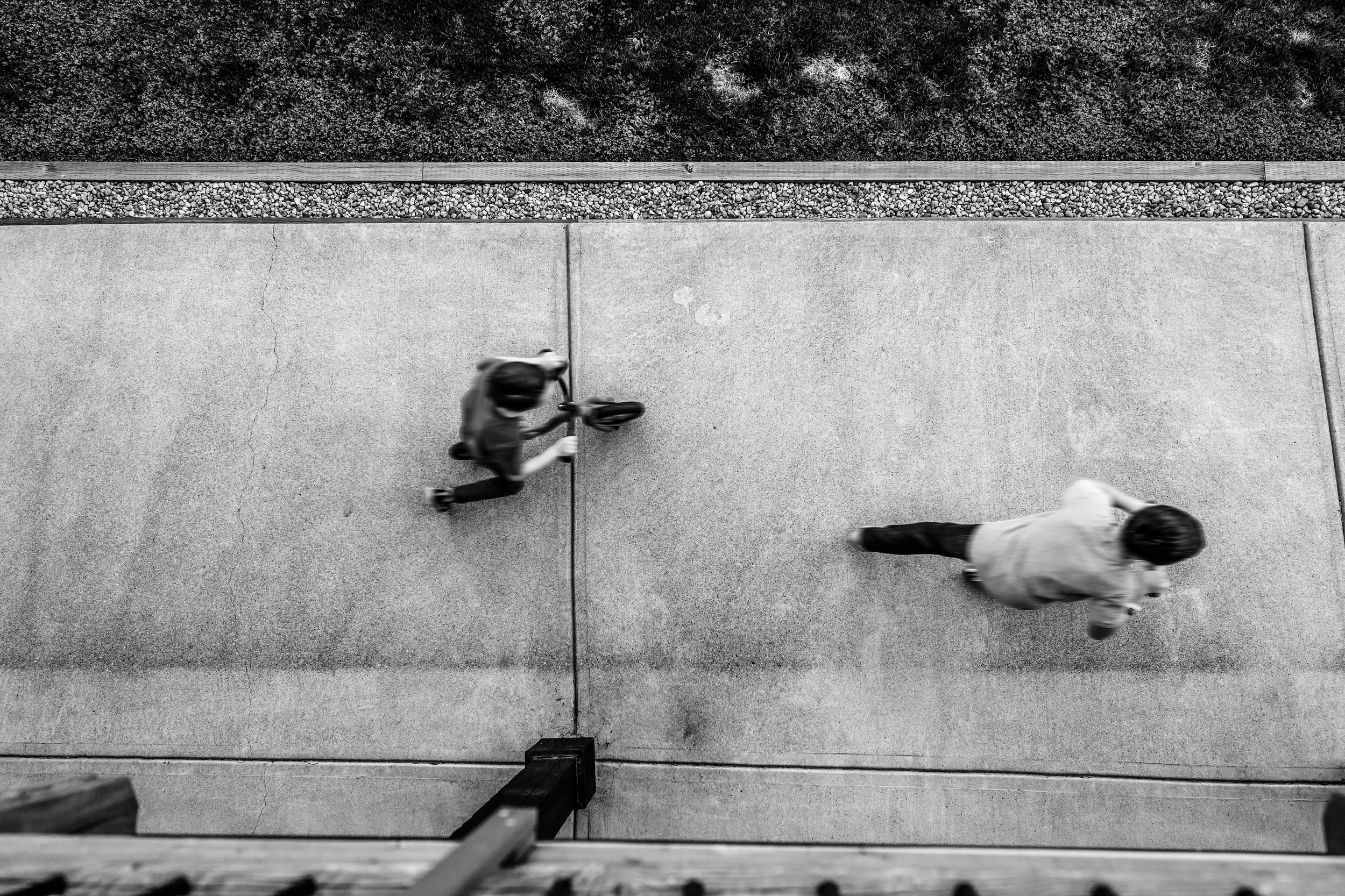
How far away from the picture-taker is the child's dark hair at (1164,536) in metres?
2.44

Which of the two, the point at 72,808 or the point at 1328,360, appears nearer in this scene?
the point at 72,808

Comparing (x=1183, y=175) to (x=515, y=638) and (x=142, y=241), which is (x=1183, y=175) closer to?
(x=515, y=638)

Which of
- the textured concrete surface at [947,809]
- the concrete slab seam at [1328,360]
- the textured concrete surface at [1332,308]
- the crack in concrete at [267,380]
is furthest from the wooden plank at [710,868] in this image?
the textured concrete surface at [1332,308]

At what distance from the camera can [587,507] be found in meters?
3.89

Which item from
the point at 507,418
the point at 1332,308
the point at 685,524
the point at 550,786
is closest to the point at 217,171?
the point at 507,418

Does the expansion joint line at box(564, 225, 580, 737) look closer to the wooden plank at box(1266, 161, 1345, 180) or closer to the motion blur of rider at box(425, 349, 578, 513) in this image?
the motion blur of rider at box(425, 349, 578, 513)

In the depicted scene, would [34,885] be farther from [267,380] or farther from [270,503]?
[267,380]

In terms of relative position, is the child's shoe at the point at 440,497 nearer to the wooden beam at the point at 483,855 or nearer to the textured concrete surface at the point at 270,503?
the textured concrete surface at the point at 270,503

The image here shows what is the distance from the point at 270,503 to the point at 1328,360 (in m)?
5.86

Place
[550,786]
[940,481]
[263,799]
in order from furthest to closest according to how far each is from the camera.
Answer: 1. [940,481]
2. [263,799]
3. [550,786]

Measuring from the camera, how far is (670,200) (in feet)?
14.0

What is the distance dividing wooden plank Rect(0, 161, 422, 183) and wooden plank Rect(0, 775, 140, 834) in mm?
3347

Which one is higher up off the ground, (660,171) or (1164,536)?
(660,171)

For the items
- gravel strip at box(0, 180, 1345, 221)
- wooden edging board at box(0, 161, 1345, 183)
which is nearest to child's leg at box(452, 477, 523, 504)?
gravel strip at box(0, 180, 1345, 221)
